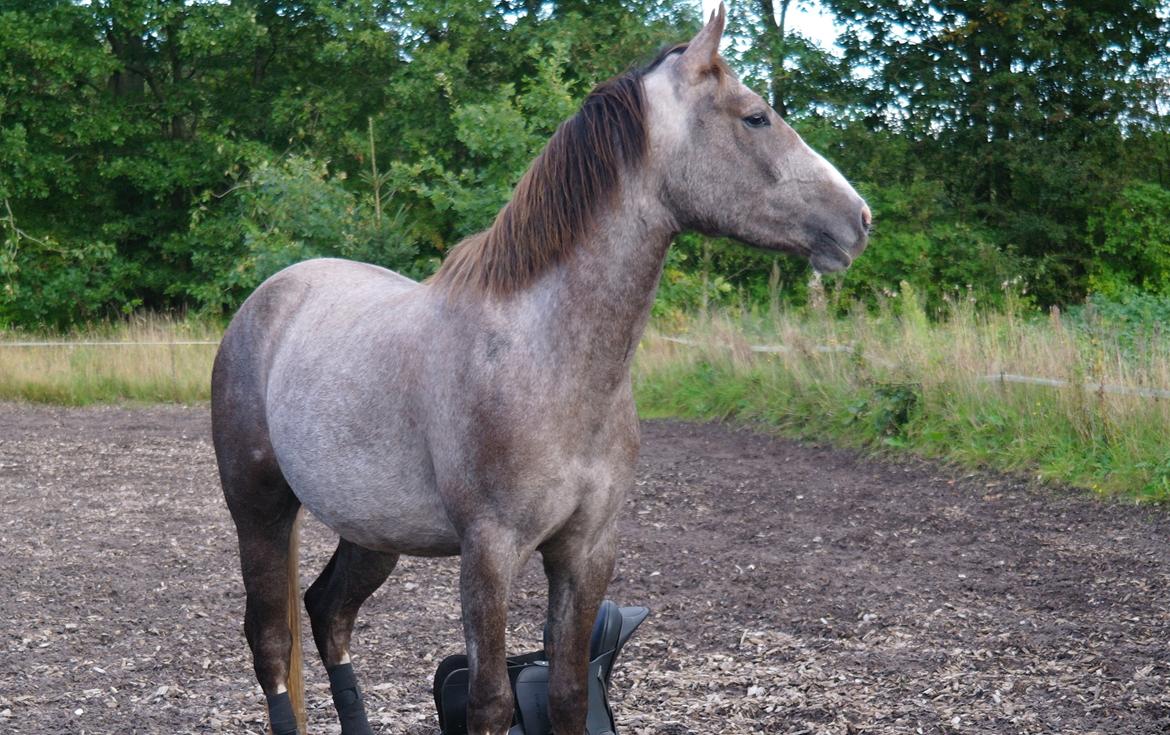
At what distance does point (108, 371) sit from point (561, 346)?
1349 centimetres

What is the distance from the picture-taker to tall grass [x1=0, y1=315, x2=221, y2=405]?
14.5 metres

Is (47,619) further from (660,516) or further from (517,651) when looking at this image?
(660,516)

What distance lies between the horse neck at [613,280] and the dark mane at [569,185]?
5cm

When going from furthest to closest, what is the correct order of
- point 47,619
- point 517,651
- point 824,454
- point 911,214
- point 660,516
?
point 911,214
point 824,454
point 660,516
point 47,619
point 517,651

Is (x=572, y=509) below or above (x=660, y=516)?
above

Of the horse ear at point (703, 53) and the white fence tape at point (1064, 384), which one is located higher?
the horse ear at point (703, 53)

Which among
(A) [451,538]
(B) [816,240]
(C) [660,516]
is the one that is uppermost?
(B) [816,240]

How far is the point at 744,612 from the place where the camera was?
5.10 meters

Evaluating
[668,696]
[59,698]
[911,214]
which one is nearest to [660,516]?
[668,696]

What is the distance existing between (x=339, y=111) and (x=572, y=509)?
20.1 metres

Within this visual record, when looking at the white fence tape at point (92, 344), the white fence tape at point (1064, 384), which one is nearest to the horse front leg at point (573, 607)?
the white fence tape at point (1064, 384)

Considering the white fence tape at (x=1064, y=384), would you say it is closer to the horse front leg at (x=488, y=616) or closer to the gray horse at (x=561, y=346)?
the gray horse at (x=561, y=346)

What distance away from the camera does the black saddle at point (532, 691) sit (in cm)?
324

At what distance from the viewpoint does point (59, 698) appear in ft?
13.7
